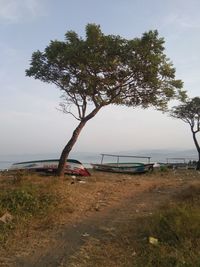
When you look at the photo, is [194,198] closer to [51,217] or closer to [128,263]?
[51,217]

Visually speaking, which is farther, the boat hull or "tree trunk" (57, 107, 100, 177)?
the boat hull

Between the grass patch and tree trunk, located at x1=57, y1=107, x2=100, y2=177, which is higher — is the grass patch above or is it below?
below

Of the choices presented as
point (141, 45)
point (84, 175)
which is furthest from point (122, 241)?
point (84, 175)

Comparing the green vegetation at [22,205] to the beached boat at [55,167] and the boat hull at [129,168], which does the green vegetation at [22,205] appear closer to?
the beached boat at [55,167]

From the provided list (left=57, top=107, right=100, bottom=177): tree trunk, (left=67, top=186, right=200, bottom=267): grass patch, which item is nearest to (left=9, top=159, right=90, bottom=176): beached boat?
(left=57, top=107, right=100, bottom=177): tree trunk

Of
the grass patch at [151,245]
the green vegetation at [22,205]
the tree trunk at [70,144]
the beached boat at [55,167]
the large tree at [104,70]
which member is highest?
the large tree at [104,70]

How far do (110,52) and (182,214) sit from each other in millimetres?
11367

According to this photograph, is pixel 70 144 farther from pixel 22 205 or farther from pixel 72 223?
pixel 72 223

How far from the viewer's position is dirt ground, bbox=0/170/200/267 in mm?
7090

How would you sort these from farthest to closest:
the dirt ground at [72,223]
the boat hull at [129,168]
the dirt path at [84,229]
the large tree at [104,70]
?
the boat hull at [129,168], the large tree at [104,70], the dirt ground at [72,223], the dirt path at [84,229]

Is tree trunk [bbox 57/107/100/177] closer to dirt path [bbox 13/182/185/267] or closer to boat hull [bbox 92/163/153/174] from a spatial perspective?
dirt path [bbox 13/182/185/267]

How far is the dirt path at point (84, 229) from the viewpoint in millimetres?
6914

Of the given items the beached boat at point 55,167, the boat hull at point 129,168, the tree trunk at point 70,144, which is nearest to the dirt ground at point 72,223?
the tree trunk at point 70,144

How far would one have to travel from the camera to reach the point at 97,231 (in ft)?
28.7
